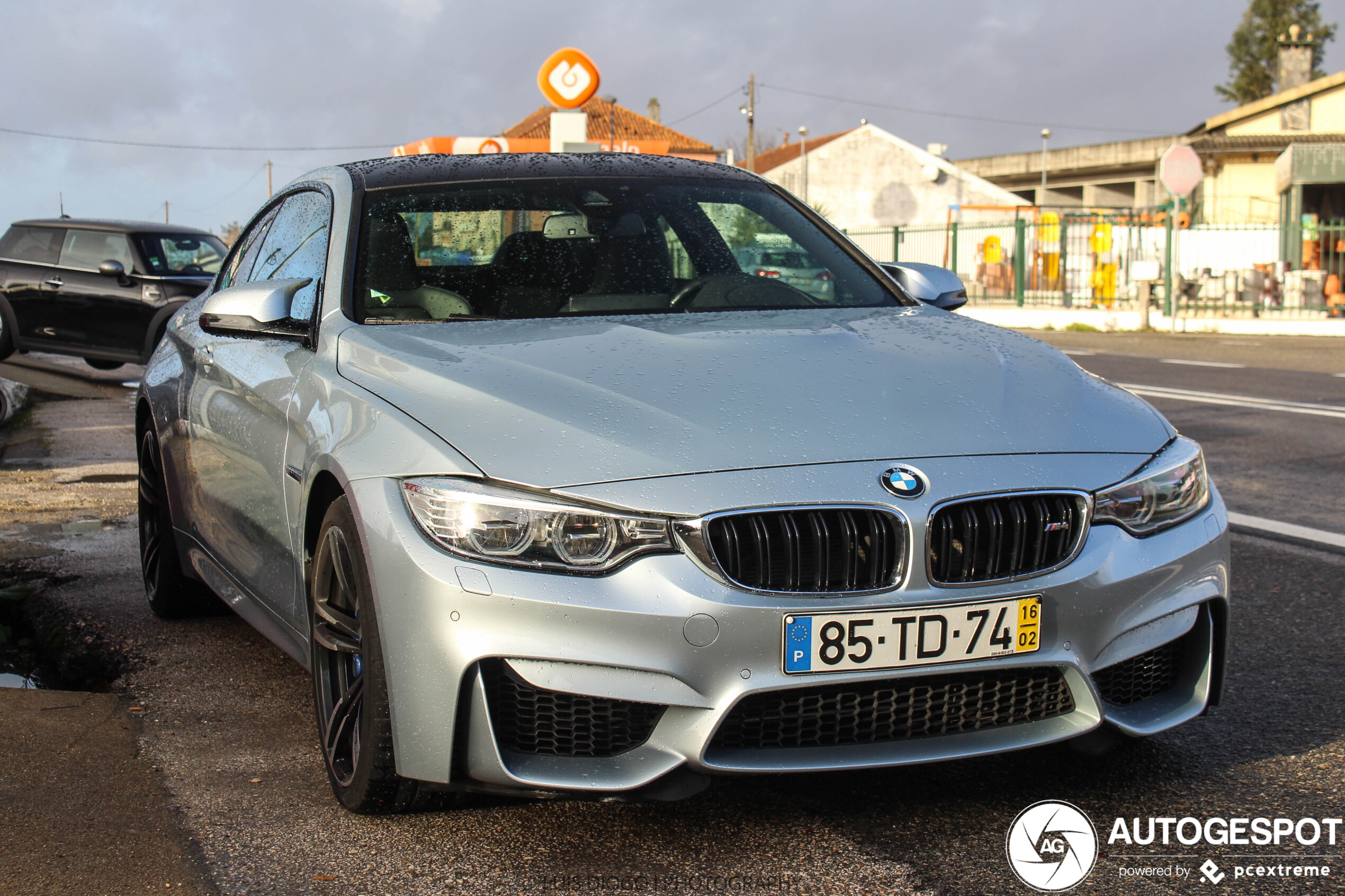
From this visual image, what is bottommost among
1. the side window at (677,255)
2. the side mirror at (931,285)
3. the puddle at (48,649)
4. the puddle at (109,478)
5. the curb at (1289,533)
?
the puddle at (48,649)

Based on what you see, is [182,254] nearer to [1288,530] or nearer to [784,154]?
[1288,530]

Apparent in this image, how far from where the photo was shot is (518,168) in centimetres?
429

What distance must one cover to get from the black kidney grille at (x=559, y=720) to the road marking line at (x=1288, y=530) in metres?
4.03

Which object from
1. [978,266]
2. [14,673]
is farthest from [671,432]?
[978,266]

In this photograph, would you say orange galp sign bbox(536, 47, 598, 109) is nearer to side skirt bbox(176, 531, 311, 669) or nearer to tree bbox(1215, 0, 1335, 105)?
side skirt bbox(176, 531, 311, 669)

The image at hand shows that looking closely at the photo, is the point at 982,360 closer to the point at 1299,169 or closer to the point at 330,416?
the point at 330,416

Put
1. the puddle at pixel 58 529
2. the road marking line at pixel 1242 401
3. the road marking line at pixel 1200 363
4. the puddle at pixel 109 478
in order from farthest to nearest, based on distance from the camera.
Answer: the road marking line at pixel 1200 363 → the road marking line at pixel 1242 401 → the puddle at pixel 109 478 → the puddle at pixel 58 529

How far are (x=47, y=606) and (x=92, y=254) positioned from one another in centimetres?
1066

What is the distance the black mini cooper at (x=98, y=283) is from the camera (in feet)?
47.3

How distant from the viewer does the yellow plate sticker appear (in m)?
2.68

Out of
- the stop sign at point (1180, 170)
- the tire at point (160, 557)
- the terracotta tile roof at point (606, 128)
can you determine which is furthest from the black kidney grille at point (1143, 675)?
the terracotta tile roof at point (606, 128)

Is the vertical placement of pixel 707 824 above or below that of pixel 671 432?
below

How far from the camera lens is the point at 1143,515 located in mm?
2893

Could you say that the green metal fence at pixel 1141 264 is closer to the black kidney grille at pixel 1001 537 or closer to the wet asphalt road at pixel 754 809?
the wet asphalt road at pixel 754 809
